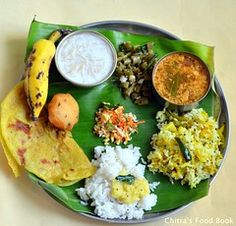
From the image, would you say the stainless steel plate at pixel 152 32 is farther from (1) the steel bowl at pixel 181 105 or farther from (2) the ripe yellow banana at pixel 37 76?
(2) the ripe yellow banana at pixel 37 76

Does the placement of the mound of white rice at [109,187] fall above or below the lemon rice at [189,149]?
below

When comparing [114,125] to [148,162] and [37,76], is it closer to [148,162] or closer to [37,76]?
[148,162]

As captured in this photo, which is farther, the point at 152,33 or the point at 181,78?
the point at 152,33

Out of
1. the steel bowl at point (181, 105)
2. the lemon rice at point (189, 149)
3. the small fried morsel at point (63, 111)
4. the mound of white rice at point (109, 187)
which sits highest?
the steel bowl at point (181, 105)

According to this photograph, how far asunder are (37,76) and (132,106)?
36 centimetres

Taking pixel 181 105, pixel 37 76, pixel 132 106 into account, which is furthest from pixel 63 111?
pixel 181 105

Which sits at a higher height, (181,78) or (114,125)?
(181,78)

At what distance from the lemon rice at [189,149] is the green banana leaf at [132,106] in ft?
0.11

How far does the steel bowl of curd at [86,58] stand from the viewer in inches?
79.1

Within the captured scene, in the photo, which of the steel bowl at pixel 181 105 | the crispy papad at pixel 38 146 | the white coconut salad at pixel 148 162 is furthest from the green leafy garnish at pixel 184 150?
the crispy papad at pixel 38 146

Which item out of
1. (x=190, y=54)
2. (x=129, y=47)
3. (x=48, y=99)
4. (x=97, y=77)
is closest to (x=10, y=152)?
(x=48, y=99)

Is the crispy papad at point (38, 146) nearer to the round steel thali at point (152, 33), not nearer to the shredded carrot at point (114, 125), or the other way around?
the shredded carrot at point (114, 125)

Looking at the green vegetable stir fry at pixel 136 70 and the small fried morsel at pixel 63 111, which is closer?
the small fried morsel at pixel 63 111

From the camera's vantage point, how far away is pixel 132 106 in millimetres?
2061
